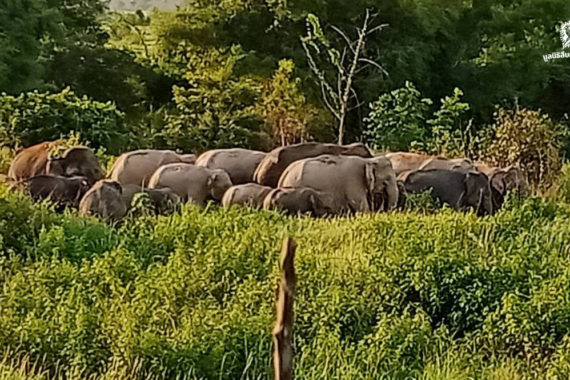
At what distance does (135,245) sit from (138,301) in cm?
177

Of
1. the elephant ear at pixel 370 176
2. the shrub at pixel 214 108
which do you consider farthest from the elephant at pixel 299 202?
the shrub at pixel 214 108

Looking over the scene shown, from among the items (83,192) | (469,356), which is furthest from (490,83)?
(469,356)

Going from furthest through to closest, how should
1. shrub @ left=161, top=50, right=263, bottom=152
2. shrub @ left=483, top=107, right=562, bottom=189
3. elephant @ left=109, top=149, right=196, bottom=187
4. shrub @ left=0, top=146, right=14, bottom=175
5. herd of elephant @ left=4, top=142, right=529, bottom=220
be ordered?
shrub @ left=161, top=50, right=263, bottom=152
shrub @ left=483, top=107, right=562, bottom=189
shrub @ left=0, top=146, right=14, bottom=175
elephant @ left=109, top=149, right=196, bottom=187
herd of elephant @ left=4, top=142, right=529, bottom=220

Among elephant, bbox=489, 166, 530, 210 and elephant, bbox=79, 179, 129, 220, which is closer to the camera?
elephant, bbox=79, 179, 129, 220

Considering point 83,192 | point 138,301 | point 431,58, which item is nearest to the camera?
point 138,301

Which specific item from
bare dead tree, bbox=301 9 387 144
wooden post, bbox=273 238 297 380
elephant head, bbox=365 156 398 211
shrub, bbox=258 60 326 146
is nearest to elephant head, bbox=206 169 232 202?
elephant head, bbox=365 156 398 211

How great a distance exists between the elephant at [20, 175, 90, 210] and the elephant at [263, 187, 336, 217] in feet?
5.75

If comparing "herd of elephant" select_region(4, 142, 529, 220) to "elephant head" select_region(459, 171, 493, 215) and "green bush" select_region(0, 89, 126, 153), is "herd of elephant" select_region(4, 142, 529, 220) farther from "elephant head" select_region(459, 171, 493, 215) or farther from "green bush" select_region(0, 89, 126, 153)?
"green bush" select_region(0, 89, 126, 153)

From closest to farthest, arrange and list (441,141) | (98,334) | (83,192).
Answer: (98,334) < (83,192) < (441,141)

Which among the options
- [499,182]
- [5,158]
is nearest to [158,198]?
[499,182]

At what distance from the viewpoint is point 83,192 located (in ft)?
30.8

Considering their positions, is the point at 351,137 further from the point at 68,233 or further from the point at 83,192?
the point at 68,233

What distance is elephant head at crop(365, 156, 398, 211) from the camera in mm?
10180

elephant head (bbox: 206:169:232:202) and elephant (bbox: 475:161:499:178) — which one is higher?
elephant head (bbox: 206:169:232:202)
